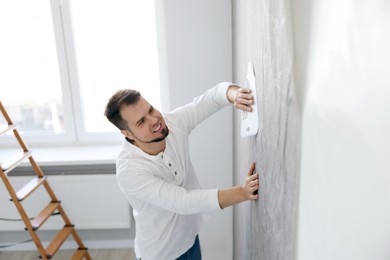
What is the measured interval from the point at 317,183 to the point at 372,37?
0.19 m

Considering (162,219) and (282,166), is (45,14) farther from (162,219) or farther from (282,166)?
(282,166)

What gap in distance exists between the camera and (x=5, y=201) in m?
2.71

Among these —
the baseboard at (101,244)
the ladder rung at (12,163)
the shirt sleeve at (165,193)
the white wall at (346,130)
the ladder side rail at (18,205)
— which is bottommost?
the baseboard at (101,244)

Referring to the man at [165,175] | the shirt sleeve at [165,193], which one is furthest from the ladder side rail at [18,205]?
the shirt sleeve at [165,193]

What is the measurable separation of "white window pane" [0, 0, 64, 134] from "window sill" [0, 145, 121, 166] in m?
0.20

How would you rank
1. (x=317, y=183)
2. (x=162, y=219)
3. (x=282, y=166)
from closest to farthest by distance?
(x=317, y=183) → (x=282, y=166) → (x=162, y=219)

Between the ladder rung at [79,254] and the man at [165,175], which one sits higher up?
the man at [165,175]

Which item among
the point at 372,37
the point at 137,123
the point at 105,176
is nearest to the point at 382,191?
the point at 372,37

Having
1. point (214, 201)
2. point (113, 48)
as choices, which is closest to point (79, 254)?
point (113, 48)

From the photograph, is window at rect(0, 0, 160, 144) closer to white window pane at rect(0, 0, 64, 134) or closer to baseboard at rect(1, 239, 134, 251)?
white window pane at rect(0, 0, 64, 134)

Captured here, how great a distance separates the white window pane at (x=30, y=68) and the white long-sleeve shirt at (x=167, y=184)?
1.76m

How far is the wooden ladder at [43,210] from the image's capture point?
2246mm

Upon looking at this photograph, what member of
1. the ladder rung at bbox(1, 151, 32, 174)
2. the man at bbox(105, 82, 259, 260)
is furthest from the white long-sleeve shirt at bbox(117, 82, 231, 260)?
the ladder rung at bbox(1, 151, 32, 174)

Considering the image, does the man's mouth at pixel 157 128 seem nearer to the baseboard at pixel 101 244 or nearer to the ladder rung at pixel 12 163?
the ladder rung at pixel 12 163
